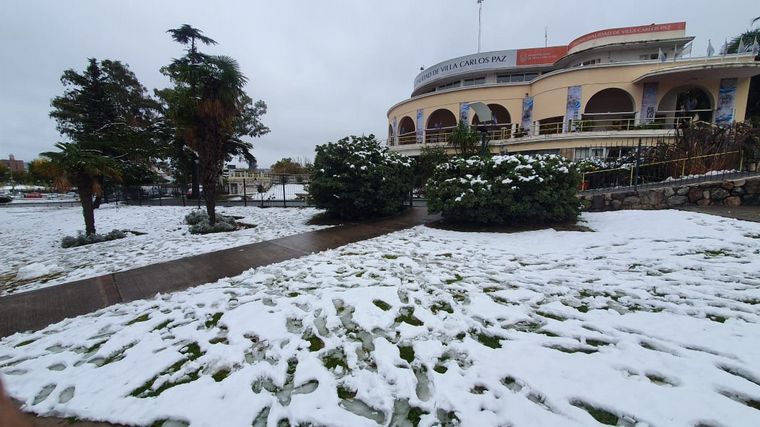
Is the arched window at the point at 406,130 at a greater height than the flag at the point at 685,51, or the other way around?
the flag at the point at 685,51

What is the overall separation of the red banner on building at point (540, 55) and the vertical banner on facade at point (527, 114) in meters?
6.42

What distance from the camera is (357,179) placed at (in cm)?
876

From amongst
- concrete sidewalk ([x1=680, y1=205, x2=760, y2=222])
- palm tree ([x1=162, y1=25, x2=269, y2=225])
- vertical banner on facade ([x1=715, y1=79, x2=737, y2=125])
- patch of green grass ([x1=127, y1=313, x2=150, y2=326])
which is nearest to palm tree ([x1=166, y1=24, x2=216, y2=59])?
palm tree ([x1=162, y1=25, x2=269, y2=225])

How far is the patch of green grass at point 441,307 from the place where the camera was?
10.5 feet

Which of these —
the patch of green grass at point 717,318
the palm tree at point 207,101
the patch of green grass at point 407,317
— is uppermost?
the palm tree at point 207,101

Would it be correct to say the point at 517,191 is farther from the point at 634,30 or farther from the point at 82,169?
the point at 634,30

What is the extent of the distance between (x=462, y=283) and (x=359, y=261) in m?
1.73

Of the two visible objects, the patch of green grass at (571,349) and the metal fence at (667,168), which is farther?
the metal fence at (667,168)

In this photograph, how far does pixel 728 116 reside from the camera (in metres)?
19.2

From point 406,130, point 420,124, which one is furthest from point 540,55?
point 406,130

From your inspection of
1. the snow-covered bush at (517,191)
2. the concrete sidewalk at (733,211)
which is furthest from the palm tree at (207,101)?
the concrete sidewalk at (733,211)

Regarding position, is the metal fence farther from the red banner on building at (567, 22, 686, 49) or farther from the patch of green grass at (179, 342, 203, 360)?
the red banner on building at (567, 22, 686, 49)

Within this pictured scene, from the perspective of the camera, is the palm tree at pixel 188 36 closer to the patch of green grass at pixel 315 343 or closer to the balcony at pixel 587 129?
the patch of green grass at pixel 315 343

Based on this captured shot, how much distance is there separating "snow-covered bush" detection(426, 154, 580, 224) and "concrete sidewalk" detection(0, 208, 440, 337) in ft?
7.86
